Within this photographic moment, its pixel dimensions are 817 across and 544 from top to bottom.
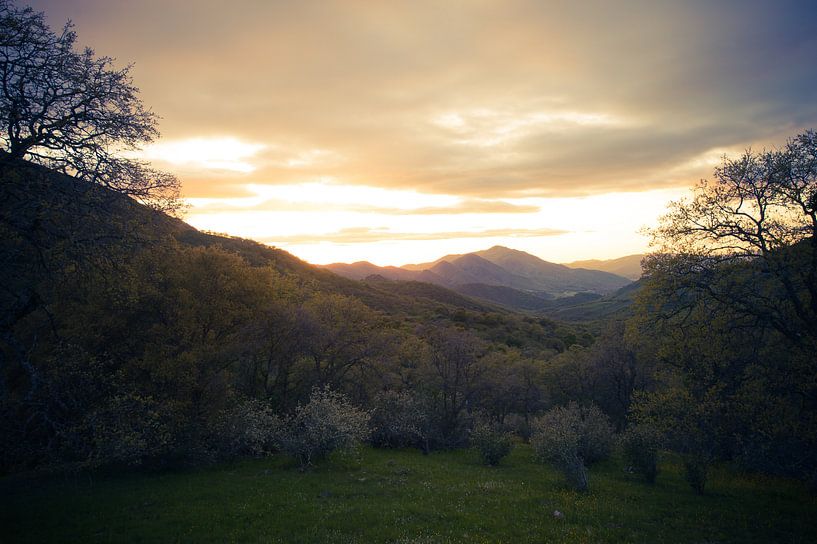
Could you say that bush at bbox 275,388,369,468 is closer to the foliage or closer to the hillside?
the hillside

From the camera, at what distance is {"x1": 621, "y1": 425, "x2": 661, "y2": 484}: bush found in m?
21.9

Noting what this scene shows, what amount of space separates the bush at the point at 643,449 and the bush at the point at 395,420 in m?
14.5

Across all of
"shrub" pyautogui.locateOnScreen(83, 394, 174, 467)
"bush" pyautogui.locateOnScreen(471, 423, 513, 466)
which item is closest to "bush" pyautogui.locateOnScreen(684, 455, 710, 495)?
"bush" pyautogui.locateOnScreen(471, 423, 513, 466)

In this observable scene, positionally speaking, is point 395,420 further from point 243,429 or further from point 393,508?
point 393,508

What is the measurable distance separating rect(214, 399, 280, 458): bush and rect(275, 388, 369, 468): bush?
907mm

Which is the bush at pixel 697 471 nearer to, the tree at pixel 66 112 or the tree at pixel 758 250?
the tree at pixel 758 250

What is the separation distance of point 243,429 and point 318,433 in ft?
16.3

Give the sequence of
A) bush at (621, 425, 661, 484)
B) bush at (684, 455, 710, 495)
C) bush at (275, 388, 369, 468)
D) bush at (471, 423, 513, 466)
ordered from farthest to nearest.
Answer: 1. bush at (471, 423, 513, 466)
2. bush at (275, 388, 369, 468)
3. bush at (621, 425, 661, 484)
4. bush at (684, 455, 710, 495)

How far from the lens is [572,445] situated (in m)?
20.8

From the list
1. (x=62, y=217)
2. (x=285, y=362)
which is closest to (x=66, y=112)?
(x=62, y=217)

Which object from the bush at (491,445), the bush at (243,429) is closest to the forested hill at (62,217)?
the bush at (243,429)

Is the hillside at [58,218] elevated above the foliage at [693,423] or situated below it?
above

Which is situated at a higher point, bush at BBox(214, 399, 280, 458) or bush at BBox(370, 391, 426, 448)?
bush at BBox(214, 399, 280, 458)

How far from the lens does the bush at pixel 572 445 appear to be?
804 inches
